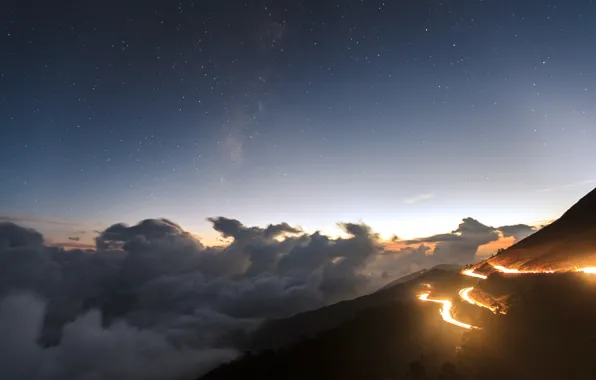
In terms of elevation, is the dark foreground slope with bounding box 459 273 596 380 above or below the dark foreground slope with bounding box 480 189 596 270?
below

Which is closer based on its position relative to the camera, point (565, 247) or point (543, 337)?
point (543, 337)

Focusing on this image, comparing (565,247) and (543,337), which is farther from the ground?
(565,247)

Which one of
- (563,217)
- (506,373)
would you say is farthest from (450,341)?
(563,217)

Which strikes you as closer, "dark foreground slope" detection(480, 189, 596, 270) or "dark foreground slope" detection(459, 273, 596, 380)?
"dark foreground slope" detection(459, 273, 596, 380)

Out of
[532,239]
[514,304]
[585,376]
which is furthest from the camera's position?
[532,239]

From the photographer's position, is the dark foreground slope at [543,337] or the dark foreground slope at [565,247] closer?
the dark foreground slope at [543,337]

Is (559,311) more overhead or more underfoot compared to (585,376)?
more overhead

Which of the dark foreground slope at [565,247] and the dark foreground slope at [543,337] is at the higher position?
the dark foreground slope at [565,247]

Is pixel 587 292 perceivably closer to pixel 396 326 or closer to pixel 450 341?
pixel 450 341
